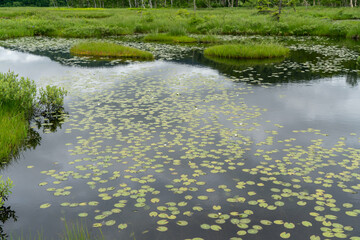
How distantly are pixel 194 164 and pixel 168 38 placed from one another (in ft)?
87.9

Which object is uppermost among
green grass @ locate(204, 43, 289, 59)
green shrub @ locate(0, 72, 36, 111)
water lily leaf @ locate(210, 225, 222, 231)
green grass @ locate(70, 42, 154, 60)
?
green grass @ locate(70, 42, 154, 60)

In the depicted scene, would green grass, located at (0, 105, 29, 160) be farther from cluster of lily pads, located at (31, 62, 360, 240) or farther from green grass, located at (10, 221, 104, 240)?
green grass, located at (10, 221, 104, 240)

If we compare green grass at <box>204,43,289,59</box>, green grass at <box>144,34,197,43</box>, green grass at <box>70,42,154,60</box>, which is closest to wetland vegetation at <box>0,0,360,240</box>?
green grass at <box>204,43,289,59</box>

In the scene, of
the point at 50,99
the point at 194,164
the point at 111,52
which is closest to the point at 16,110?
the point at 50,99

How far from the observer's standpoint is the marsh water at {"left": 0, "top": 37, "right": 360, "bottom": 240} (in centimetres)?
513

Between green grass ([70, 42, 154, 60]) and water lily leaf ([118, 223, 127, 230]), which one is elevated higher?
green grass ([70, 42, 154, 60])

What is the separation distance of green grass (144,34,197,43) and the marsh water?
58.1 feet

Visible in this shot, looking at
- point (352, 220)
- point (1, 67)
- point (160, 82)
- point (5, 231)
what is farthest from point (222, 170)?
point (1, 67)

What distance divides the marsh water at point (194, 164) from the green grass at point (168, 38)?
58.1 feet

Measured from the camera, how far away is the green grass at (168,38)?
31500 millimetres

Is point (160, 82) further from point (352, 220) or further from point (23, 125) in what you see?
point (352, 220)

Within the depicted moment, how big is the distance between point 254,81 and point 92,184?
11.2m

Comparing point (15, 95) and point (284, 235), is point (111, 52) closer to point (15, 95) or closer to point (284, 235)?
point (15, 95)

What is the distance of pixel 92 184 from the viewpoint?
623cm
